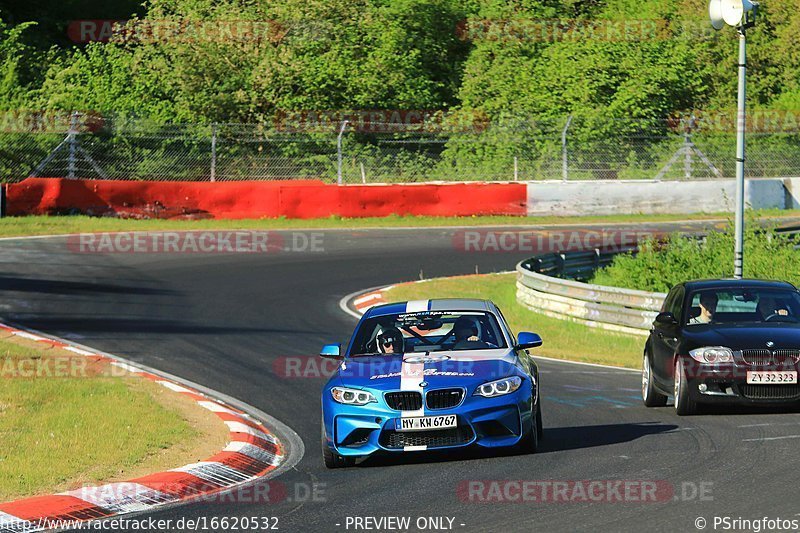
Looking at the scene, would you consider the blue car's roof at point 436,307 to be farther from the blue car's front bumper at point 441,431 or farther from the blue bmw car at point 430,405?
the blue car's front bumper at point 441,431

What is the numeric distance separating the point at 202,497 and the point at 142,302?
44.6 ft

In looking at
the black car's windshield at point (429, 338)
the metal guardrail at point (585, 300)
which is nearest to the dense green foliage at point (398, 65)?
the metal guardrail at point (585, 300)

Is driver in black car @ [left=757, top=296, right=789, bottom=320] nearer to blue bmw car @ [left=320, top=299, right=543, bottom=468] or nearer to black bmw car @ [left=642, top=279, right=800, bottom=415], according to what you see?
black bmw car @ [left=642, top=279, right=800, bottom=415]

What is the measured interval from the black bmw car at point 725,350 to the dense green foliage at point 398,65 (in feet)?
84.9

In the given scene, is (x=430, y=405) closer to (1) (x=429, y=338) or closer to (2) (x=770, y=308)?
(1) (x=429, y=338)

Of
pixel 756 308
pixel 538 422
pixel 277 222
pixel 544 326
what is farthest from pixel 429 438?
pixel 277 222

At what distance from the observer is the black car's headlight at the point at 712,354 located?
498 inches

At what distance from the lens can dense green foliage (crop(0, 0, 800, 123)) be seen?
43406 mm

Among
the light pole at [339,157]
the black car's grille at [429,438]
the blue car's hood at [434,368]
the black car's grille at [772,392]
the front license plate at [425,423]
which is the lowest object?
the black car's grille at [772,392]

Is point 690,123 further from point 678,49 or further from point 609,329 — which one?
point 609,329

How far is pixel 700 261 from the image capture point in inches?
982

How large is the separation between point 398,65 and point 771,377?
35.2 m

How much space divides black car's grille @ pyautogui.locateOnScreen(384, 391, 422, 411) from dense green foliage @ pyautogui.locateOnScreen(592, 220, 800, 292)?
48.9 ft

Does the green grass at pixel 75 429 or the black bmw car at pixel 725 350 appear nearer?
the green grass at pixel 75 429
